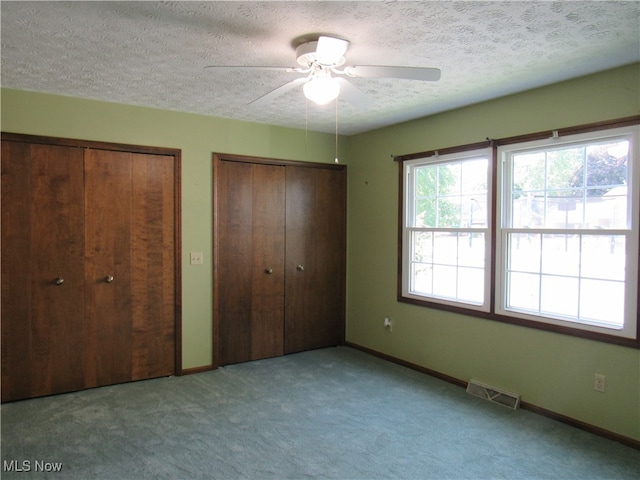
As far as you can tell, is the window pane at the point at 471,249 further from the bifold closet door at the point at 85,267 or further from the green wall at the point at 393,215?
the bifold closet door at the point at 85,267

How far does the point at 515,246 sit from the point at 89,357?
3602 mm

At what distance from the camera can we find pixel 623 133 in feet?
9.05

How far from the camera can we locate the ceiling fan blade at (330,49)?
6.47ft

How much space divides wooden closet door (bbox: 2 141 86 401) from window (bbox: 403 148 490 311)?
297 cm

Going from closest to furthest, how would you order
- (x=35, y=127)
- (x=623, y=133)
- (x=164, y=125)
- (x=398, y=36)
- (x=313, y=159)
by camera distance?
(x=398, y=36), (x=623, y=133), (x=35, y=127), (x=164, y=125), (x=313, y=159)

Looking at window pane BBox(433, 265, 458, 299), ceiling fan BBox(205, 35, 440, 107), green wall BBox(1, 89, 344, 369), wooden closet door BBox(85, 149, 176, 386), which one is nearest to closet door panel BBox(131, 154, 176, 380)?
wooden closet door BBox(85, 149, 176, 386)

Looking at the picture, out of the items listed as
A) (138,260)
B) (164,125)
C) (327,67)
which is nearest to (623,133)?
(327,67)

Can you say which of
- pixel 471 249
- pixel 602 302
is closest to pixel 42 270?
pixel 471 249

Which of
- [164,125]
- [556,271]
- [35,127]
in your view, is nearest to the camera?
[556,271]

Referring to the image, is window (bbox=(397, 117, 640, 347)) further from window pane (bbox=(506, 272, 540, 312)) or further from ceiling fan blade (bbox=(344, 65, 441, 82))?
ceiling fan blade (bbox=(344, 65, 441, 82))

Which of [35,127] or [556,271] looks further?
[35,127]

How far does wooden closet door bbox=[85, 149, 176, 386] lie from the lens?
359 cm

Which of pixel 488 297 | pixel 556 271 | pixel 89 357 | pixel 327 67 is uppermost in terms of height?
pixel 327 67

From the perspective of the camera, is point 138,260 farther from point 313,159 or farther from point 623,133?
point 623,133
